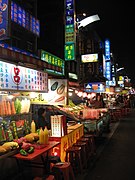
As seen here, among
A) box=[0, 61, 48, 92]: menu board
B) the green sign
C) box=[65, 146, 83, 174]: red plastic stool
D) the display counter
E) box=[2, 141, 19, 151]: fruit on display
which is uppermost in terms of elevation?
the green sign

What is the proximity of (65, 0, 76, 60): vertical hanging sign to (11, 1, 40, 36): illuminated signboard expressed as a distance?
9.37 feet

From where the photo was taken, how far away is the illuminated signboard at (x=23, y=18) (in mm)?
13185

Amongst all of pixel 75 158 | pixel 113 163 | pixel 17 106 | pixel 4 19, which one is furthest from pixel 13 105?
pixel 4 19

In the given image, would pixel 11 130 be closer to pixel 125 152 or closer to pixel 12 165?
pixel 12 165

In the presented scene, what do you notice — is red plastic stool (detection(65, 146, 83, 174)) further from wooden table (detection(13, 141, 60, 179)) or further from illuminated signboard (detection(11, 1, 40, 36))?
illuminated signboard (detection(11, 1, 40, 36))

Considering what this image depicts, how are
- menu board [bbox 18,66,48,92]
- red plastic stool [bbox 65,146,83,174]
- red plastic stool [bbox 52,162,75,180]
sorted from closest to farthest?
red plastic stool [bbox 52,162,75,180]
menu board [bbox 18,66,48,92]
red plastic stool [bbox 65,146,83,174]

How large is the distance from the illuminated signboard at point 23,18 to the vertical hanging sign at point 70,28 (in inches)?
112

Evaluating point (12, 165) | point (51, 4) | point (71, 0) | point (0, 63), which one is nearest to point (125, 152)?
point (12, 165)

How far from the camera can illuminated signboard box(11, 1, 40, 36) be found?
13185 mm

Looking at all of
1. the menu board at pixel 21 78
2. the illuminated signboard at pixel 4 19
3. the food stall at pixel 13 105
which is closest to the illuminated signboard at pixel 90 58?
the illuminated signboard at pixel 4 19

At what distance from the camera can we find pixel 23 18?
46.6ft

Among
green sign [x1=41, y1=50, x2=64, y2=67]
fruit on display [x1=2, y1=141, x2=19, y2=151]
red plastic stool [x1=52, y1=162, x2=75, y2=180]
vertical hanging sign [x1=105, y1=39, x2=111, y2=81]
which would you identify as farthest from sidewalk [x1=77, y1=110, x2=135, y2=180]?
vertical hanging sign [x1=105, y1=39, x2=111, y2=81]

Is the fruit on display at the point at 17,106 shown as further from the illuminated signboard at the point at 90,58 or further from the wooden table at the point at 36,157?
the illuminated signboard at the point at 90,58

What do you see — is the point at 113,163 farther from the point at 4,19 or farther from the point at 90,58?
the point at 90,58
